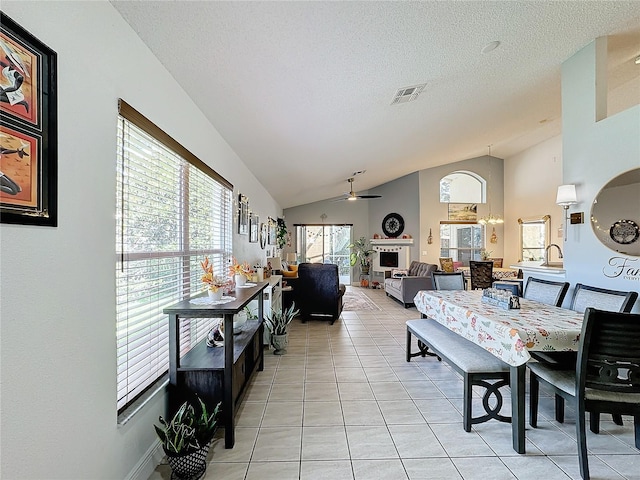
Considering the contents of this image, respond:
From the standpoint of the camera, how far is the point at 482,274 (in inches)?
266

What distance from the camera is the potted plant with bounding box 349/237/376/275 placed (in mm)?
10359

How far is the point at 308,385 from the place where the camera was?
3049 millimetres

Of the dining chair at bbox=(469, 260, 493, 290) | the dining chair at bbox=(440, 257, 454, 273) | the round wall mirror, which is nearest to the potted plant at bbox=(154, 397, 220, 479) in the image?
the round wall mirror

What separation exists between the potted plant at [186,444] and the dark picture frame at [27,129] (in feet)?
4.31

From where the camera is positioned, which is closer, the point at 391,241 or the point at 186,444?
the point at 186,444

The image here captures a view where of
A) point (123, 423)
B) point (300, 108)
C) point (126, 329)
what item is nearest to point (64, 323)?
point (126, 329)

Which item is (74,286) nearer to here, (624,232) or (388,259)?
(624,232)

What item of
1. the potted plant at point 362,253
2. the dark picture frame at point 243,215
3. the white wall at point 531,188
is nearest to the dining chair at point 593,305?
the dark picture frame at point 243,215

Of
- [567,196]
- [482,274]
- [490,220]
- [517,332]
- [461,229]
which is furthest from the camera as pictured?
[461,229]

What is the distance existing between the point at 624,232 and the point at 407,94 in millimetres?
2517

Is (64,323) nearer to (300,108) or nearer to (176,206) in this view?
(176,206)

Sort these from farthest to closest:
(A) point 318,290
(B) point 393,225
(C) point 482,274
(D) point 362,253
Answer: (D) point 362,253, (B) point 393,225, (C) point 482,274, (A) point 318,290

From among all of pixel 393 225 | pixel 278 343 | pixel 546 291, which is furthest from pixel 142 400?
pixel 393 225

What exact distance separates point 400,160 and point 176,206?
5661 mm
